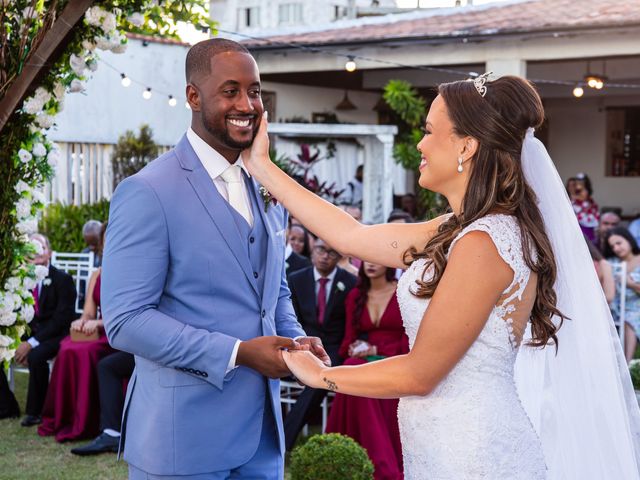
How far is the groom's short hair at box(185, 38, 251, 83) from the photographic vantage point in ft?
10.5

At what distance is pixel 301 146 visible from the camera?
15.8 meters

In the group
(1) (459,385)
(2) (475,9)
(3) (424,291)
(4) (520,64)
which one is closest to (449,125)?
(3) (424,291)

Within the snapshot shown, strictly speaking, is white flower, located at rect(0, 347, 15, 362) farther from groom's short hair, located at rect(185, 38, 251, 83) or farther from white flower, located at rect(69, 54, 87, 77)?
groom's short hair, located at rect(185, 38, 251, 83)

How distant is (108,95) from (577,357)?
50.4ft

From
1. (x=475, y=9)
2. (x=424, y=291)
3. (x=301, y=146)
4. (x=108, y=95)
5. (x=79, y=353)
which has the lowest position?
(x=79, y=353)

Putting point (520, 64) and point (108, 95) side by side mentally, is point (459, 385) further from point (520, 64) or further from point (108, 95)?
point (108, 95)

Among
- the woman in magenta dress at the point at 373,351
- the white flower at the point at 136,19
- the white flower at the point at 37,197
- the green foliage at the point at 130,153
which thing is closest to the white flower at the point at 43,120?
the white flower at the point at 37,197

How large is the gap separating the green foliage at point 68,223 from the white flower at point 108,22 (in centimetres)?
937

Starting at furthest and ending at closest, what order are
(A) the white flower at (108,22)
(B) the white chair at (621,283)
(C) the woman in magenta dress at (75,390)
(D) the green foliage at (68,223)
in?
(D) the green foliage at (68,223)
(B) the white chair at (621,283)
(C) the woman in magenta dress at (75,390)
(A) the white flower at (108,22)

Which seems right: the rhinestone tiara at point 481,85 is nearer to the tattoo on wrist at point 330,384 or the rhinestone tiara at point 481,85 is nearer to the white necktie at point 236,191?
the white necktie at point 236,191

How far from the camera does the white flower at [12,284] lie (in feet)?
16.5

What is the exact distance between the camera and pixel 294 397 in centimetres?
877

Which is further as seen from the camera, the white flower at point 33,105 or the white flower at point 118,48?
A: the white flower at point 118,48

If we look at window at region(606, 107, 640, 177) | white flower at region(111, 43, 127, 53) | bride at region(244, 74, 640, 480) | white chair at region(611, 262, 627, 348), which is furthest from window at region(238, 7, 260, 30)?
bride at region(244, 74, 640, 480)
